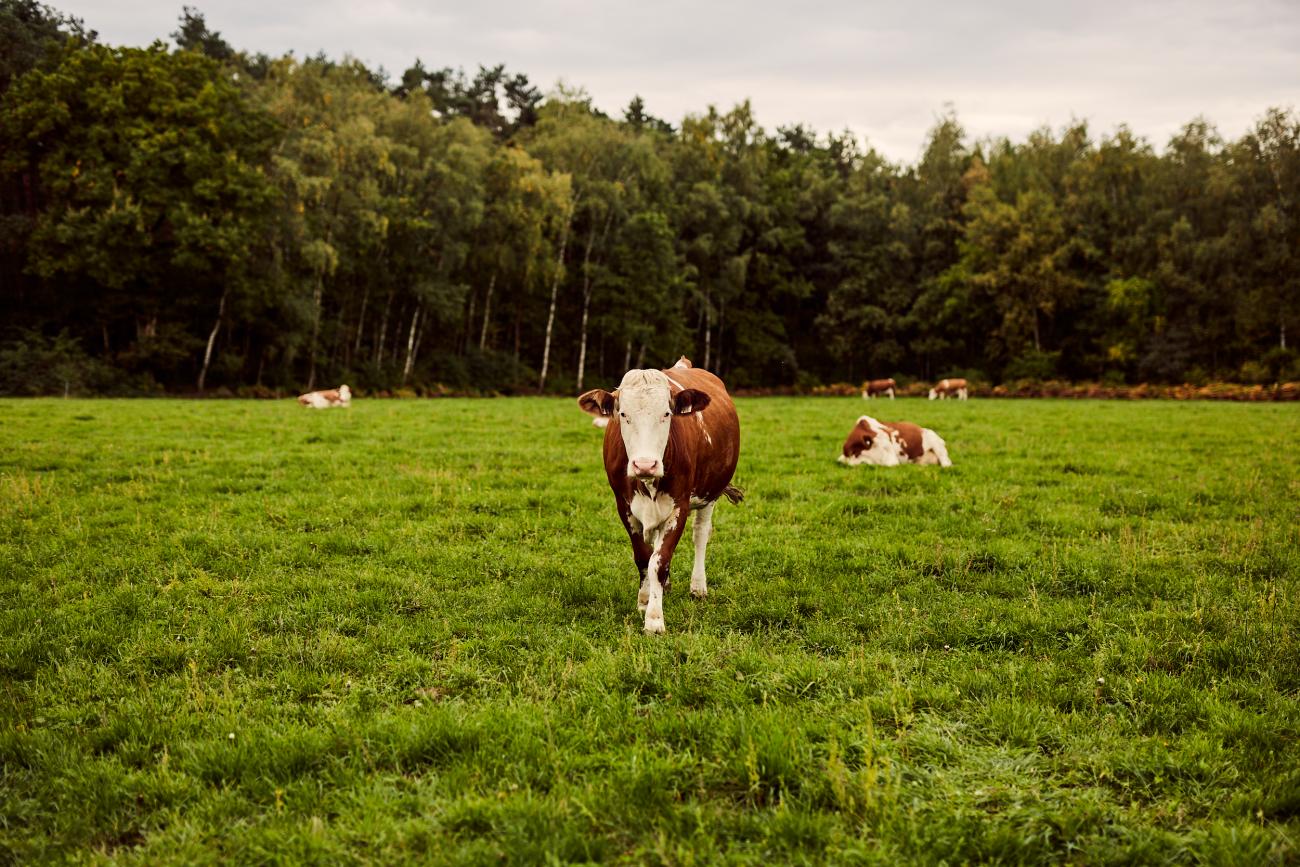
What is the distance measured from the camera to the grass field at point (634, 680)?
3539 millimetres

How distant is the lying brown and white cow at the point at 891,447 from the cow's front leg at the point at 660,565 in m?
7.90

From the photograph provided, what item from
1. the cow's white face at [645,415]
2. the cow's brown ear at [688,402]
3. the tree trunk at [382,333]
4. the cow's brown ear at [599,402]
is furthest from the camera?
→ the tree trunk at [382,333]

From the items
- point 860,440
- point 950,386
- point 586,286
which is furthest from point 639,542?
point 586,286

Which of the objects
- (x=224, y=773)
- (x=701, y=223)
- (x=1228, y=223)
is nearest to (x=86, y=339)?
(x=701, y=223)

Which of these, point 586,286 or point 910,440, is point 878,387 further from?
point 910,440

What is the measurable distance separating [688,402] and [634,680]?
91.5 inches

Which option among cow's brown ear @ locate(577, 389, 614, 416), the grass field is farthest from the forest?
cow's brown ear @ locate(577, 389, 614, 416)

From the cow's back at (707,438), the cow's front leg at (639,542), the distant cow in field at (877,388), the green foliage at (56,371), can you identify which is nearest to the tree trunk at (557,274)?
the distant cow in field at (877,388)

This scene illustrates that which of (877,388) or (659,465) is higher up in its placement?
(877,388)

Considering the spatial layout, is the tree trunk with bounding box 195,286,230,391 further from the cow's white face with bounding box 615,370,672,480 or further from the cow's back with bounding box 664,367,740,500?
the cow's white face with bounding box 615,370,672,480

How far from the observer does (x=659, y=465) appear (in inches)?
230

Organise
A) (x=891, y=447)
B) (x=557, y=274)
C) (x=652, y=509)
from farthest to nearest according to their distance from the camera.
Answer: (x=557, y=274)
(x=891, y=447)
(x=652, y=509)

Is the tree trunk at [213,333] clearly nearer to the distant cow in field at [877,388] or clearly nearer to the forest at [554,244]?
the forest at [554,244]

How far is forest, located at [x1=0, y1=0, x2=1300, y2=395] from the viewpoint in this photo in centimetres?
3291
